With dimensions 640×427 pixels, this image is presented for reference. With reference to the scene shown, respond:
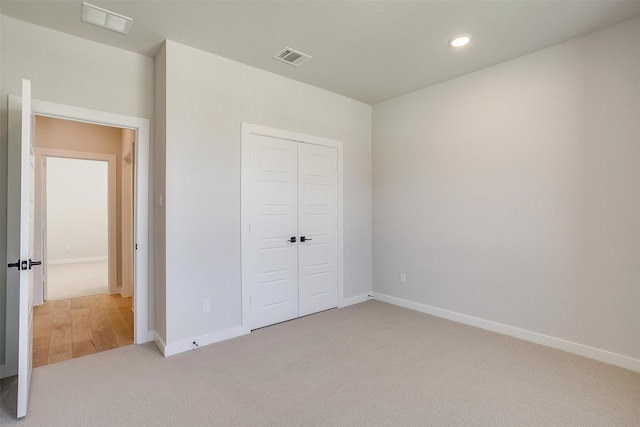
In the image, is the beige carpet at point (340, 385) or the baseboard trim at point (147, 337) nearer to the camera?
the beige carpet at point (340, 385)

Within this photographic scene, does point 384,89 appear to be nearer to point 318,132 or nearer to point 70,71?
point 318,132

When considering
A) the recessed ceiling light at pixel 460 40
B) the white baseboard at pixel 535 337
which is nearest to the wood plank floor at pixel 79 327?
the white baseboard at pixel 535 337

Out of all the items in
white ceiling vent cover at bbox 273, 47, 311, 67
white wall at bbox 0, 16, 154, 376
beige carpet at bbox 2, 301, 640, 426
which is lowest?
beige carpet at bbox 2, 301, 640, 426

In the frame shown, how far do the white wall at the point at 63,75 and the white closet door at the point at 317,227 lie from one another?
1753 millimetres

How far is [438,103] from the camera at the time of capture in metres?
3.87

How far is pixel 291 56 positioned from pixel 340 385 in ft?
10.0

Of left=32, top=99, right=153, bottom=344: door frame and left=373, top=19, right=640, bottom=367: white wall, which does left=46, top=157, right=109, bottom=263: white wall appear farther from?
left=373, top=19, right=640, bottom=367: white wall

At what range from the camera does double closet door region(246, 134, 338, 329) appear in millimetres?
3494

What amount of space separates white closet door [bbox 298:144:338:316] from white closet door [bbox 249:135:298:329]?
11 centimetres

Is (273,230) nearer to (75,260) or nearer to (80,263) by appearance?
(80,263)

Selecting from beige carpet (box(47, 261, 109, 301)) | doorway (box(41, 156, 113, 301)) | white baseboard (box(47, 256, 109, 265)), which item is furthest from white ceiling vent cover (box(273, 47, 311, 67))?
white baseboard (box(47, 256, 109, 265))

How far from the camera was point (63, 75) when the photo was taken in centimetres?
271

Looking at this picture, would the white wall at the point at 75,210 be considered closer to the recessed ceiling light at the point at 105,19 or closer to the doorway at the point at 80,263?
the doorway at the point at 80,263

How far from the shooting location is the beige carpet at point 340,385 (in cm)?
197
